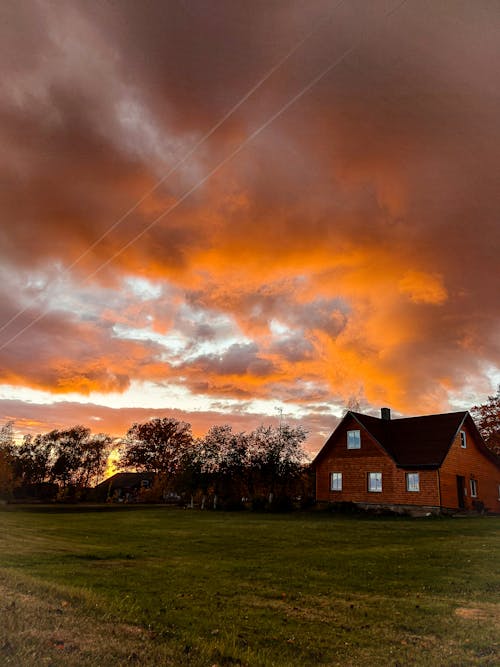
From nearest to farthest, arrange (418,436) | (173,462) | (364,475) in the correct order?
(364,475) → (418,436) → (173,462)

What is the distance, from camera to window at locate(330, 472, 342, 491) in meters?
38.7

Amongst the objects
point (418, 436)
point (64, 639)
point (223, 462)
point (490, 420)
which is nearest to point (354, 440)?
point (418, 436)

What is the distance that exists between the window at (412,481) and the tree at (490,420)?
19.8m

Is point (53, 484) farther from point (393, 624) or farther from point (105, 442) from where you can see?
point (393, 624)

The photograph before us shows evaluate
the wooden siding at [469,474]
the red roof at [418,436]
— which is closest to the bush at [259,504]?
the red roof at [418,436]

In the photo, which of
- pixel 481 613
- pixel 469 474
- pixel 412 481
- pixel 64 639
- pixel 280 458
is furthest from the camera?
pixel 280 458

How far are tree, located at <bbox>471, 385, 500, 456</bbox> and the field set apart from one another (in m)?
36.9

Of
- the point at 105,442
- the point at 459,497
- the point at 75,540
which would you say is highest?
the point at 105,442

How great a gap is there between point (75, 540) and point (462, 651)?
1716 cm

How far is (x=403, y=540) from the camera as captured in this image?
19.2m

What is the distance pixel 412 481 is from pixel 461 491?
393 centimetres

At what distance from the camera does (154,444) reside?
79.6 meters

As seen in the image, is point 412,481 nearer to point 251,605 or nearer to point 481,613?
point 481,613

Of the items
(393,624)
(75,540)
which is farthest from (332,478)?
(393,624)
